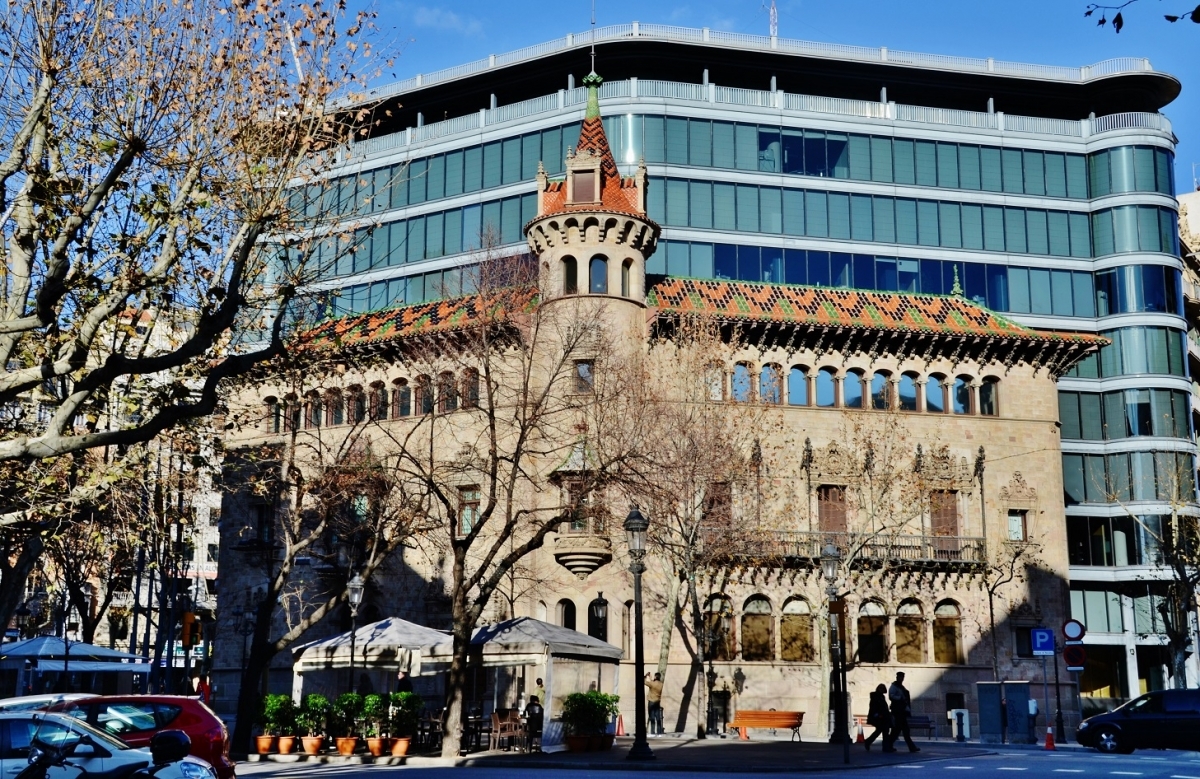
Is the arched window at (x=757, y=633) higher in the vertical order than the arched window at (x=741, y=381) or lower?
lower

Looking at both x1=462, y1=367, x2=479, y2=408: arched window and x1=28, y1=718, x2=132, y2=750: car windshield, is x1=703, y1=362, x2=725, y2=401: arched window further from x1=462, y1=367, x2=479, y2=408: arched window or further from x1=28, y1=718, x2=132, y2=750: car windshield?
x1=28, y1=718, x2=132, y2=750: car windshield

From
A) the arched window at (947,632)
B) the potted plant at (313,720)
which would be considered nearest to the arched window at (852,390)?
the arched window at (947,632)

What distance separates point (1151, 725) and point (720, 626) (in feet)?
59.1

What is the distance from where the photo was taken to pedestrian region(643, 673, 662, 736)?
139ft

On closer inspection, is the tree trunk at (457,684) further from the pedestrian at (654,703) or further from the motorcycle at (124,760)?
the motorcycle at (124,760)

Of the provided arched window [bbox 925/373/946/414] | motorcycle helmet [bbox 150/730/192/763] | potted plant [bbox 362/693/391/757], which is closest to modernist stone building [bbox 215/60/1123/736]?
arched window [bbox 925/373/946/414]

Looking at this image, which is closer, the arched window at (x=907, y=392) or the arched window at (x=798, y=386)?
the arched window at (x=798, y=386)

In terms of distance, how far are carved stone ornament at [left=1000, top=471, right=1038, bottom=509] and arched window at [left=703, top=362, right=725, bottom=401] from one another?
12.0m

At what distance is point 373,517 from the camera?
138ft

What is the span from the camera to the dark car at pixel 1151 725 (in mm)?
30344

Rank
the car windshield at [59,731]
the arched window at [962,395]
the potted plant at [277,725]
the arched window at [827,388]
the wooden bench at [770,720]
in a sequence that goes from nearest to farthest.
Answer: the car windshield at [59,731] < the potted plant at [277,725] < the wooden bench at [770,720] < the arched window at [827,388] < the arched window at [962,395]

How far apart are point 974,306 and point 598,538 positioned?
756 inches

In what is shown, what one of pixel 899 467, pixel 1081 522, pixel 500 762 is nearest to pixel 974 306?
pixel 899 467

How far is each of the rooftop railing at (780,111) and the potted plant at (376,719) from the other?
120 feet
